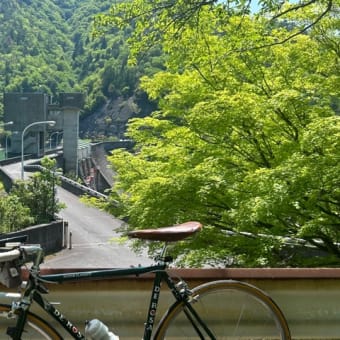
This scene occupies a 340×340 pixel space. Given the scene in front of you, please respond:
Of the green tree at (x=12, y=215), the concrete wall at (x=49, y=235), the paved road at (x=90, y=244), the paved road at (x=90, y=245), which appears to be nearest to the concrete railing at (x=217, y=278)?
the paved road at (x=90, y=245)

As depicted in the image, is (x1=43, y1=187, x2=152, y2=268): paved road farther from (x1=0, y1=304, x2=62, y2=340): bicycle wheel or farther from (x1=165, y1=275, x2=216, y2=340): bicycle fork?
(x1=0, y1=304, x2=62, y2=340): bicycle wheel

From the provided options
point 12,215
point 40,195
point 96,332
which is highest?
point 96,332

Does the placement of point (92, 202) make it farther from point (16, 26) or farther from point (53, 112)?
point (16, 26)

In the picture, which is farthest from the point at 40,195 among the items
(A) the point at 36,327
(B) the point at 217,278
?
(A) the point at 36,327

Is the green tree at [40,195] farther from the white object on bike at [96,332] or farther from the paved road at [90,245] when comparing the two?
the white object on bike at [96,332]

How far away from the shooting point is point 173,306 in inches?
122

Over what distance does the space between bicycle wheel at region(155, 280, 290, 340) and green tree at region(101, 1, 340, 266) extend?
5488 millimetres

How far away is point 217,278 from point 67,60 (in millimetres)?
173038

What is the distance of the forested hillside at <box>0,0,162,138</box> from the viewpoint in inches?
5536

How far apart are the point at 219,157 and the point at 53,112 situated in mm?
72981

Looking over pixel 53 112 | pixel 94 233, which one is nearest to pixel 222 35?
pixel 94 233

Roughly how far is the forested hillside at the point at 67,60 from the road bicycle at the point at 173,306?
118163mm

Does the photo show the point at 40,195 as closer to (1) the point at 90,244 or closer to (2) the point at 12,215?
(2) the point at 12,215

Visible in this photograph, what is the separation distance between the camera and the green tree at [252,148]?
9180mm
